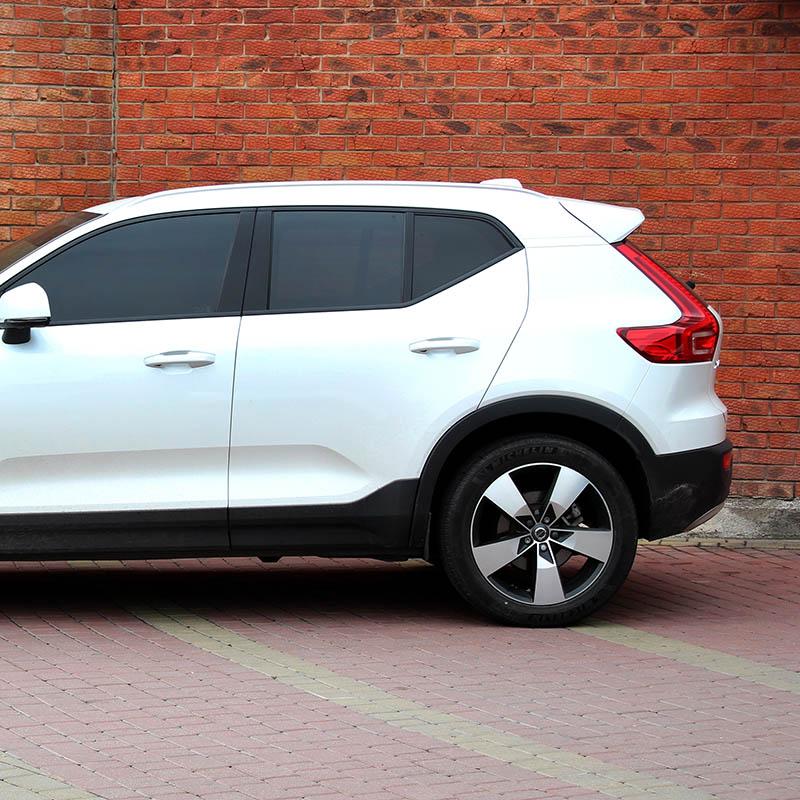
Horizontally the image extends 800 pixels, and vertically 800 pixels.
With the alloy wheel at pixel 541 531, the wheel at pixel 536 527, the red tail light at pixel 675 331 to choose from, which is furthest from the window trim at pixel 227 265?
the red tail light at pixel 675 331

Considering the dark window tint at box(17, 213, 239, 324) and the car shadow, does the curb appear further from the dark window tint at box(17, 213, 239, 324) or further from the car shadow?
the dark window tint at box(17, 213, 239, 324)

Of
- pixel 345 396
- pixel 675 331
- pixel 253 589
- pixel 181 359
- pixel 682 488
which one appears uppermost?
pixel 675 331

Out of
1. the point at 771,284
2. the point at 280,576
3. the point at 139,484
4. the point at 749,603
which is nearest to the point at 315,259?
the point at 139,484

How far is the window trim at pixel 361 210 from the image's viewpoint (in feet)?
21.7

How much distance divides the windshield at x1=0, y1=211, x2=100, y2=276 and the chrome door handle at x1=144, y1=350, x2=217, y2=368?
75 cm

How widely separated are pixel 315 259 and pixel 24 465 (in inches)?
59.7

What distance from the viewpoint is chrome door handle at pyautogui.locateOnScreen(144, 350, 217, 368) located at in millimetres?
6426

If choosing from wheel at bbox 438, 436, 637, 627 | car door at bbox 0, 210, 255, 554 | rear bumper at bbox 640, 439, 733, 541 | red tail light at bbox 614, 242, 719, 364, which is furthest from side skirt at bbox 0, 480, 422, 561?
red tail light at bbox 614, 242, 719, 364

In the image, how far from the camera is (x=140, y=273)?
6.63 meters

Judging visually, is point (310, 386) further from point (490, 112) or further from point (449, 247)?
point (490, 112)

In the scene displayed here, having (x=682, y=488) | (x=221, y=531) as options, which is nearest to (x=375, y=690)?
(x=221, y=531)

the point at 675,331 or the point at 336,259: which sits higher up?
the point at 336,259

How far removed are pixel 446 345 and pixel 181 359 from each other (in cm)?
112

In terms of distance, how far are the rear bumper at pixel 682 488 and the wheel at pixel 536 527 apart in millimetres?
133
